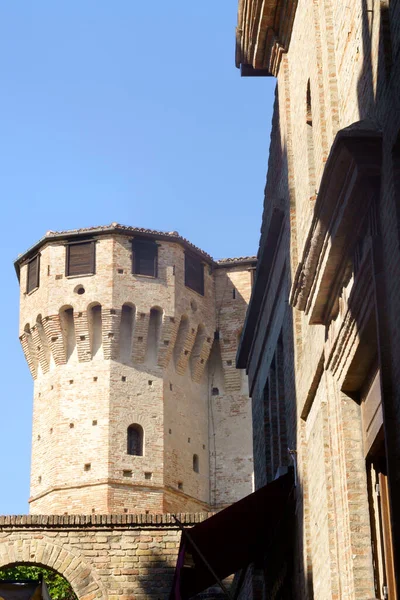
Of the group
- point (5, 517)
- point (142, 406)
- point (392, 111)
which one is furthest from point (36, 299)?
point (392, 111)

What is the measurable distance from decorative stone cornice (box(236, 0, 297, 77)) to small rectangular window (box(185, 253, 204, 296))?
25.0 metres

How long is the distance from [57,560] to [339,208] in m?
11.2

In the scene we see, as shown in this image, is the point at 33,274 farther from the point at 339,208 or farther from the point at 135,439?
the point at 339,208

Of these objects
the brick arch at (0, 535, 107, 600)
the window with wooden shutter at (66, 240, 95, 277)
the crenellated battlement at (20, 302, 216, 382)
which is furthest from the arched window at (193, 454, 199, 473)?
the brick arch at (0, 535, 107, 600)

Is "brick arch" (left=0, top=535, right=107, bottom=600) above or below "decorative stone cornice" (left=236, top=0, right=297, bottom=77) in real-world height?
below

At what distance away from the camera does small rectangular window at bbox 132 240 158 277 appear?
36.2 m

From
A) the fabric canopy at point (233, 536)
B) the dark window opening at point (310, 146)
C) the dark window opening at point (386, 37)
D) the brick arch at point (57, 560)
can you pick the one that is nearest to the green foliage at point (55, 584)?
the brick arch at point (57, 560)

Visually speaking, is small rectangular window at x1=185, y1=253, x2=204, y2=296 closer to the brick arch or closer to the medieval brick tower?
the medieval brick tower

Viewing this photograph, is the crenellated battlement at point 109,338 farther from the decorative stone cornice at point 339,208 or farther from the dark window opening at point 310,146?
the decorative stone cornice at point 339,208

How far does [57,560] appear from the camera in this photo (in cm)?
1678

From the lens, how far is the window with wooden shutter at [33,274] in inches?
1449

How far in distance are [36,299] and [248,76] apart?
25.0m

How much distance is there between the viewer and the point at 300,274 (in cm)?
778

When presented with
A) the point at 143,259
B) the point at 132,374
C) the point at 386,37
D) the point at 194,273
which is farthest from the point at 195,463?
the point at 386,37
